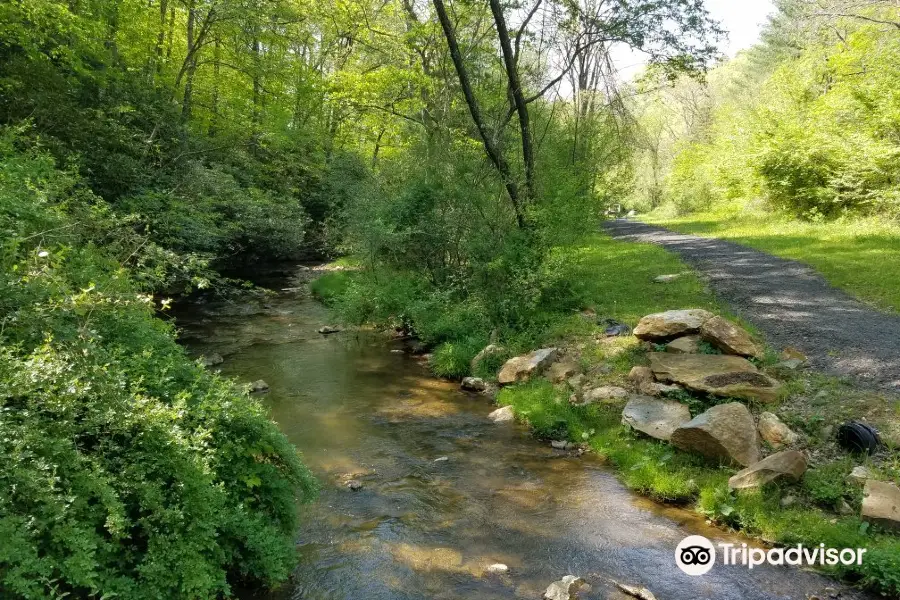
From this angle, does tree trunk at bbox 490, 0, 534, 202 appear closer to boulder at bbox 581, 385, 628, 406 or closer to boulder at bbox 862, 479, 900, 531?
boulder at bbox 581, 385, 628, 406

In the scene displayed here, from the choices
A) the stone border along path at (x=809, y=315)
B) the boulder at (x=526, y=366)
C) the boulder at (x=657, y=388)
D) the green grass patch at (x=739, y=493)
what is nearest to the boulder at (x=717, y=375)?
the boulder at (x=657, y=388)

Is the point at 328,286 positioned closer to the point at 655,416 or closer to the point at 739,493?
the point at 655,416

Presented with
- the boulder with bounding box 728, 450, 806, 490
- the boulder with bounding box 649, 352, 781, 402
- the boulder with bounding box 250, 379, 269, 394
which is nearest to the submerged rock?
the boulder with bounding box 728, 450, 806, 490

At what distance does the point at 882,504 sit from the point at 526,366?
5.53 metres

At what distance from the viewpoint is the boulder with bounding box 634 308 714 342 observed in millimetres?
8906

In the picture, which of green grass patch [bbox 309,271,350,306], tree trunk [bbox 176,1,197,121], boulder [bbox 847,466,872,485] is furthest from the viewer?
green grass patch [bbox 309,271,350,306]

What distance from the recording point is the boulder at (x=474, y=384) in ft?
33.9

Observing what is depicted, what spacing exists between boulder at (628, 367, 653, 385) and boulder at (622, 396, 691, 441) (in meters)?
0.47

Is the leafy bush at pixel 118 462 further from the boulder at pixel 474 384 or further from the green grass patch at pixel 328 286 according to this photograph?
the green grass patch at pixel 328 286

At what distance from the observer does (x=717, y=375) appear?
25.2ft

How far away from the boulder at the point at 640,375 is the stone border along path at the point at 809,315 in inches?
88.3

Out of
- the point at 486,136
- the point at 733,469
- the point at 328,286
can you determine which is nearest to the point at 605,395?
the point at 733,469

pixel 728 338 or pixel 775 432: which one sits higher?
pixel 728 338

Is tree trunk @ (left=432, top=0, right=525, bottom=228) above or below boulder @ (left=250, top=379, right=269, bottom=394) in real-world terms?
above
